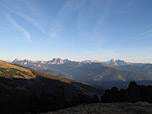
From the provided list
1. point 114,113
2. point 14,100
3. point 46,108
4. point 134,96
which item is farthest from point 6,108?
point 134,96

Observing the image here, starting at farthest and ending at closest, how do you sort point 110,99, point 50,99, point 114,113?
point 110,99 → point 50,99 → point 114,113

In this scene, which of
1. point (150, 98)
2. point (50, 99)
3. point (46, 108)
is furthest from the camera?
point (150, 98)

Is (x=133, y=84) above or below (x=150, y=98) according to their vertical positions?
above

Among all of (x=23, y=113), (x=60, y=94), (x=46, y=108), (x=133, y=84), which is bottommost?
(x=23, y=113)

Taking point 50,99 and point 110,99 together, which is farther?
point 110,99

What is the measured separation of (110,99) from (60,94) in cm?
3308

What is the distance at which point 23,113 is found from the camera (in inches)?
2591

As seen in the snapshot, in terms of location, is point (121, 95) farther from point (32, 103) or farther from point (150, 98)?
point (32, 103)

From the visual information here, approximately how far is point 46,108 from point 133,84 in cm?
5846

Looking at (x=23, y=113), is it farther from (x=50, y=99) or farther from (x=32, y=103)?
(x=50, y=99)

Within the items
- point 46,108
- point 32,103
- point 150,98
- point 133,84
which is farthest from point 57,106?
point 150,98

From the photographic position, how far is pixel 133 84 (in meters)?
82.4

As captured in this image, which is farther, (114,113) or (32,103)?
(32,103)

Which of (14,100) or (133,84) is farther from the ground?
(133,84)
